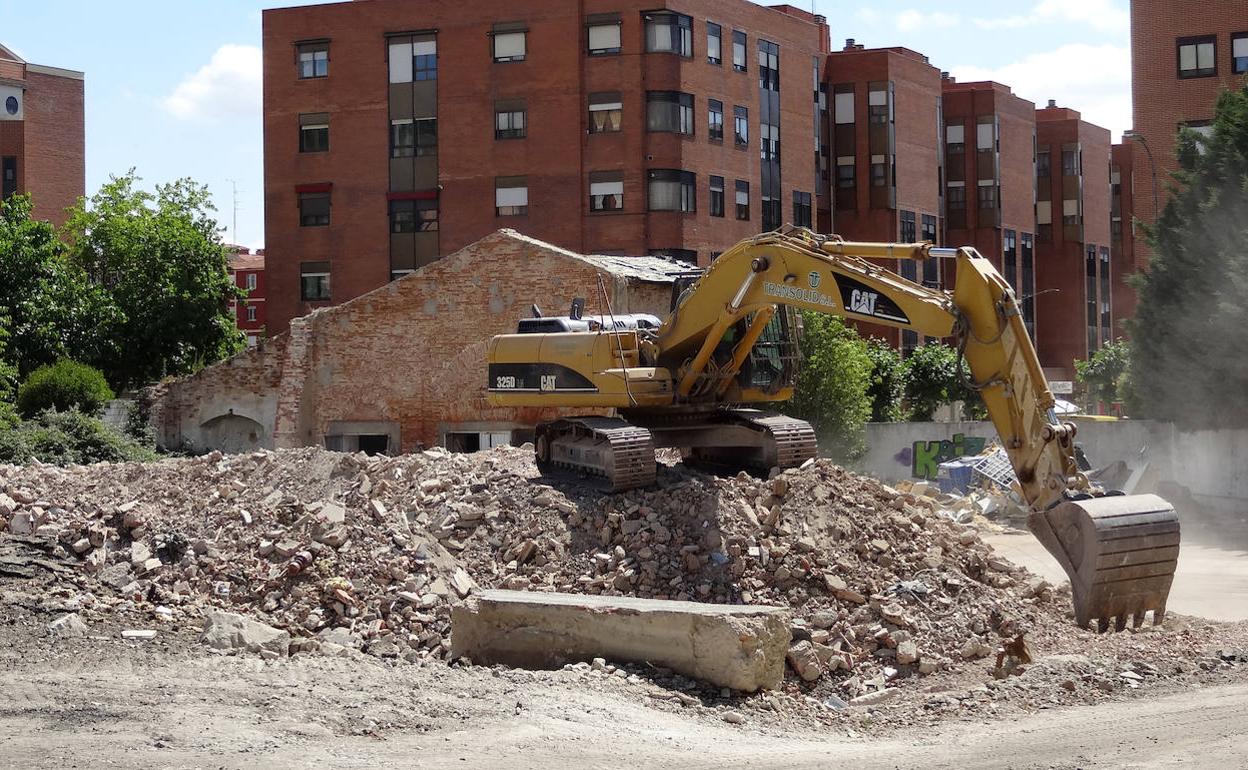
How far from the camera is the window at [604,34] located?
4784 cm

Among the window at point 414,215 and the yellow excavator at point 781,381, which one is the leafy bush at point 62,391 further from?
the yellow excavator at point 781,381

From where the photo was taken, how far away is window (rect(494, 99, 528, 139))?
A: 48.8 metres

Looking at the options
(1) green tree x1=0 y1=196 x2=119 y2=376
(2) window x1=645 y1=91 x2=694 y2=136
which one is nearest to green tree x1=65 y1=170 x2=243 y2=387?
(1) green tree x1=0 y1=196 x2=119 y2=376

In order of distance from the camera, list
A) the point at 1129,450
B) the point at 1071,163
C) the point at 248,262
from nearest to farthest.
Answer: the point at 1129,450
the point at 1071,163
the point at 248,262

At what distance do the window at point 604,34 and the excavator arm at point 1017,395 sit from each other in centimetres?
3312

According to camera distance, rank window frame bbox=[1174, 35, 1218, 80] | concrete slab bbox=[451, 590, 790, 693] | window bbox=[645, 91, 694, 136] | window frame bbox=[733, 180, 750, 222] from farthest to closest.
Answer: window frame bbox=[733, 180, 750, 222] → window bbox=[645, 91, 694, 136] → window frame bbox=[1174, 35, 1218, 80] → concrete slab bbox=[451, 590, 790, 693]

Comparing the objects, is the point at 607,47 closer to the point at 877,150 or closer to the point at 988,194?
the point at 877,150

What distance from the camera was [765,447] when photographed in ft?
59.8

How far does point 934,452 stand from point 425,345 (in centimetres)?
1360

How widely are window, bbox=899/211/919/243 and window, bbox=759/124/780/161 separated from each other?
902 centimetres

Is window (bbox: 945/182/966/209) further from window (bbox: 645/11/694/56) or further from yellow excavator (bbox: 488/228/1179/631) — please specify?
yellow excavator (bbox: 488/228/1179/631)

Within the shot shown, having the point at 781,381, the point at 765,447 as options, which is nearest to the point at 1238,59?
the point at 781,381

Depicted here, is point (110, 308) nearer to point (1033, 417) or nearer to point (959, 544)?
point (959, 544)

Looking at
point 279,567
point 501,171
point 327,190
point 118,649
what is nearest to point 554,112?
point 501,171
